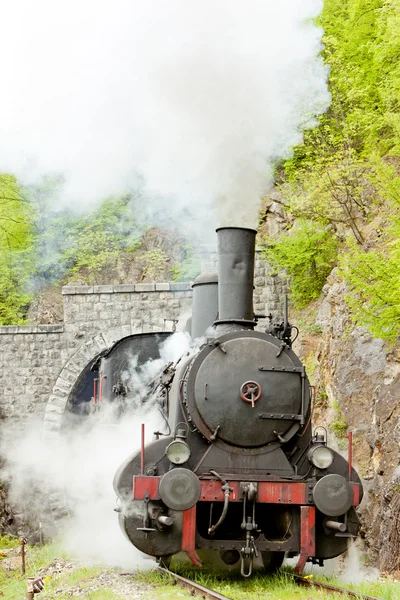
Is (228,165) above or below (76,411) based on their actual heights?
above

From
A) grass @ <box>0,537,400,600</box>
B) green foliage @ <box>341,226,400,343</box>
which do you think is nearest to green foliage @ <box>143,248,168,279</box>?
green foliage @ <box>341,226,400,343</box>

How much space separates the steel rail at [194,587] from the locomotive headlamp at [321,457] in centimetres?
147

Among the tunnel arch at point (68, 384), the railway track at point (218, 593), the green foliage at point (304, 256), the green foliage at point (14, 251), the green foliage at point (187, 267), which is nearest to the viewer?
the railway track at point (218, 593)

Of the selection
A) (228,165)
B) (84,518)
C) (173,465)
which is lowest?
(84,518)

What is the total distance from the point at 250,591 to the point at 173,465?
1196 millimetres

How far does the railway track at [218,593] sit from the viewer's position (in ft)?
16.6

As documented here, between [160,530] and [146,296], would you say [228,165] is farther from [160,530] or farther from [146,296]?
[160,530]

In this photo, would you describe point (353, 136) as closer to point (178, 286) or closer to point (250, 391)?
point (178, 286)

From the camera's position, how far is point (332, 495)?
20.7 ft

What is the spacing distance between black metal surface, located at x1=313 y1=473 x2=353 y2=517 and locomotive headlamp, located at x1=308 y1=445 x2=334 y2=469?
26cm

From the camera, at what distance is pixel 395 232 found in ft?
26.0

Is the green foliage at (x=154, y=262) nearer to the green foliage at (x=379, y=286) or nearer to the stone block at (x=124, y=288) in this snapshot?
the stone block at (x=124, y=288)

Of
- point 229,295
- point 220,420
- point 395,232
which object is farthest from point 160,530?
point 395,232

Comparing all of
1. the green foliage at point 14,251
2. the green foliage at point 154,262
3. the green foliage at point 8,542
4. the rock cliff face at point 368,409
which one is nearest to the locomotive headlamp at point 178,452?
the rock cliff face at point 368,409
